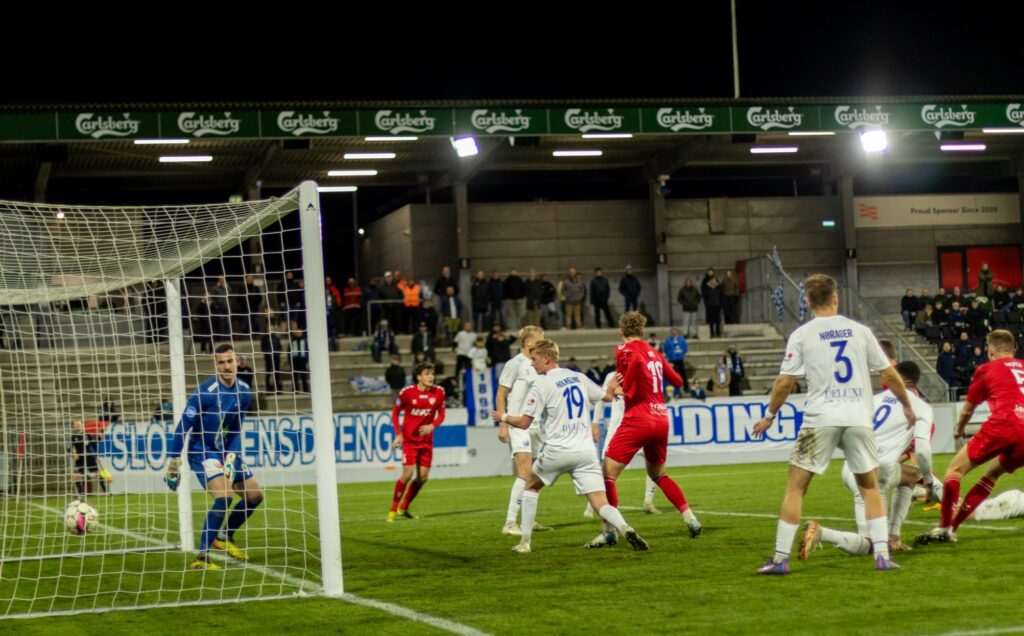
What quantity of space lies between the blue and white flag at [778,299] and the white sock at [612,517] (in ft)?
80.8

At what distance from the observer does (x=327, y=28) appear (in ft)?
125

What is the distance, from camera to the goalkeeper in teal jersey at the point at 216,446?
10992 mm

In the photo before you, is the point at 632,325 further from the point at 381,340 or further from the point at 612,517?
the point at 381,340

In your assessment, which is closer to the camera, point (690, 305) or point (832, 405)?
point (832, 405)

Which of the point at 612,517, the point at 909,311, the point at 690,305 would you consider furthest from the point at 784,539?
the point at 909,311

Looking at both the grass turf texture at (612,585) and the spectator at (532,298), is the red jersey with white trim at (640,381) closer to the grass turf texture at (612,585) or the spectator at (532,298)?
the grass turf texture at (612,585)

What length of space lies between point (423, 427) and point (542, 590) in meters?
7.13

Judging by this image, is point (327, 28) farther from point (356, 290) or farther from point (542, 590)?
point (542, 590)

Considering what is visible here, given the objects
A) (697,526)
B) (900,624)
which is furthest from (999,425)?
(900,624)

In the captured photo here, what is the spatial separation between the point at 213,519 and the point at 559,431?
319 cm

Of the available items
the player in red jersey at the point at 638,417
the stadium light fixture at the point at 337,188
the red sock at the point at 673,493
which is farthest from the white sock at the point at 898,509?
the stadium light fixture at the point at 337,188

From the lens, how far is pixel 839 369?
8875 mm

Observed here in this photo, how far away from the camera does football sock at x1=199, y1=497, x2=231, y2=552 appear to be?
11062 millimetres

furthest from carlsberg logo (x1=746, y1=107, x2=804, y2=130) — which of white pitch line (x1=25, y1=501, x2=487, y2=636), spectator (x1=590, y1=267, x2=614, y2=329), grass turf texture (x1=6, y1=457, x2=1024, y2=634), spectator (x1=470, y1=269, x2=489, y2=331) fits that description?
white pitch line (x1=25, y1=501, x2=487, y2=636)
